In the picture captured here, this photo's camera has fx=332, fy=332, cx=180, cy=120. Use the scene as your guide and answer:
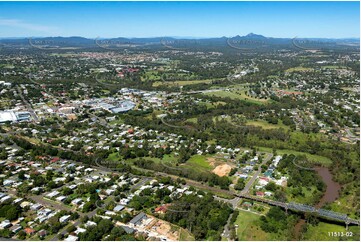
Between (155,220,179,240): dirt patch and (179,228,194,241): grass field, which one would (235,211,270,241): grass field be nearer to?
(179,228,194,241): grass field

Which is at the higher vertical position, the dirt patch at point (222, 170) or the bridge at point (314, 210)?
the bridge at point (314, 210)

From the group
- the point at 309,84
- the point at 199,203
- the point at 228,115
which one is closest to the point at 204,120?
the point at 228,115

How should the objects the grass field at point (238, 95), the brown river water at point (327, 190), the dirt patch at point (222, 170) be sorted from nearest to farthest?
the brown river water at point (327, 190) → the dirt patch at point (222, 170) → the grass field at point (238, 95)

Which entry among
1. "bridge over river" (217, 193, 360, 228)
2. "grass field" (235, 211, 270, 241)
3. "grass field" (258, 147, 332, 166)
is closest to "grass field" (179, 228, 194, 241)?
"grass field" (235, 211, 270, 241)

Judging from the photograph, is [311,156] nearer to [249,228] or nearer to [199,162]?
[199,162]

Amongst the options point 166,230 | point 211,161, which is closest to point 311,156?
point 211,161

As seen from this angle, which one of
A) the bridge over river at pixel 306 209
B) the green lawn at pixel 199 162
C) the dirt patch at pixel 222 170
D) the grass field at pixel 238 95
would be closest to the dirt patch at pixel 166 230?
the bridge over river at pixel 306 209

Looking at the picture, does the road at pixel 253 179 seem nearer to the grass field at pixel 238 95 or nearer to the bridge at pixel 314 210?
the bridge at pixel 314 210
